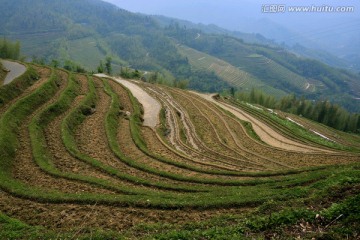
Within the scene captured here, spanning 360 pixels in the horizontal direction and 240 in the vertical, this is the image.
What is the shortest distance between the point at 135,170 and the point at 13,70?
30598 millimetres

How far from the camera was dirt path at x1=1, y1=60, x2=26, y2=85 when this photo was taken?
1557 inches

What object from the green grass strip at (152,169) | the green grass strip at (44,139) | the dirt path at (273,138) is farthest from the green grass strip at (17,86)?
the dirt path at (273,138)

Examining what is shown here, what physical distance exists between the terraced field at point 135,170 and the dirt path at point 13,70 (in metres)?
1.32

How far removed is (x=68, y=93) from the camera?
4050 centimetres

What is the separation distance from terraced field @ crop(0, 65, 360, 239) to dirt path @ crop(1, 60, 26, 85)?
132cm

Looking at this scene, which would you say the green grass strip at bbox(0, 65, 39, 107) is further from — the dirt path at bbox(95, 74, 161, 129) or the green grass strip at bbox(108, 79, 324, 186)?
the dirt path at bbox(95, 74, 161, 129)

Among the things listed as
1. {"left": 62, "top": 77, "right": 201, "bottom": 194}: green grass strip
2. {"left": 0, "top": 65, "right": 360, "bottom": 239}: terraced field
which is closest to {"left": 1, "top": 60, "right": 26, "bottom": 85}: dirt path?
{"left": 0, "top": 65, "right": 360, "bottom": 239}: terraced field

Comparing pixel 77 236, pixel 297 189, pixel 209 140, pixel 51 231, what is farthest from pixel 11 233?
pixel 209 140

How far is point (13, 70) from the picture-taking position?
44281mm

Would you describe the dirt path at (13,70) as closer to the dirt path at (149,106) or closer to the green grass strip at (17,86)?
the green grass strip at (17,86)

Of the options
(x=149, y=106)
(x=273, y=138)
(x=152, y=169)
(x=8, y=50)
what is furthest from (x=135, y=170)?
(x=8, y=50)

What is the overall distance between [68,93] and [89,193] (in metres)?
24.0

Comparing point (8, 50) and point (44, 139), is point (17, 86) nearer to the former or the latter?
point (44, 139)

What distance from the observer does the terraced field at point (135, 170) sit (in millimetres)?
15938
